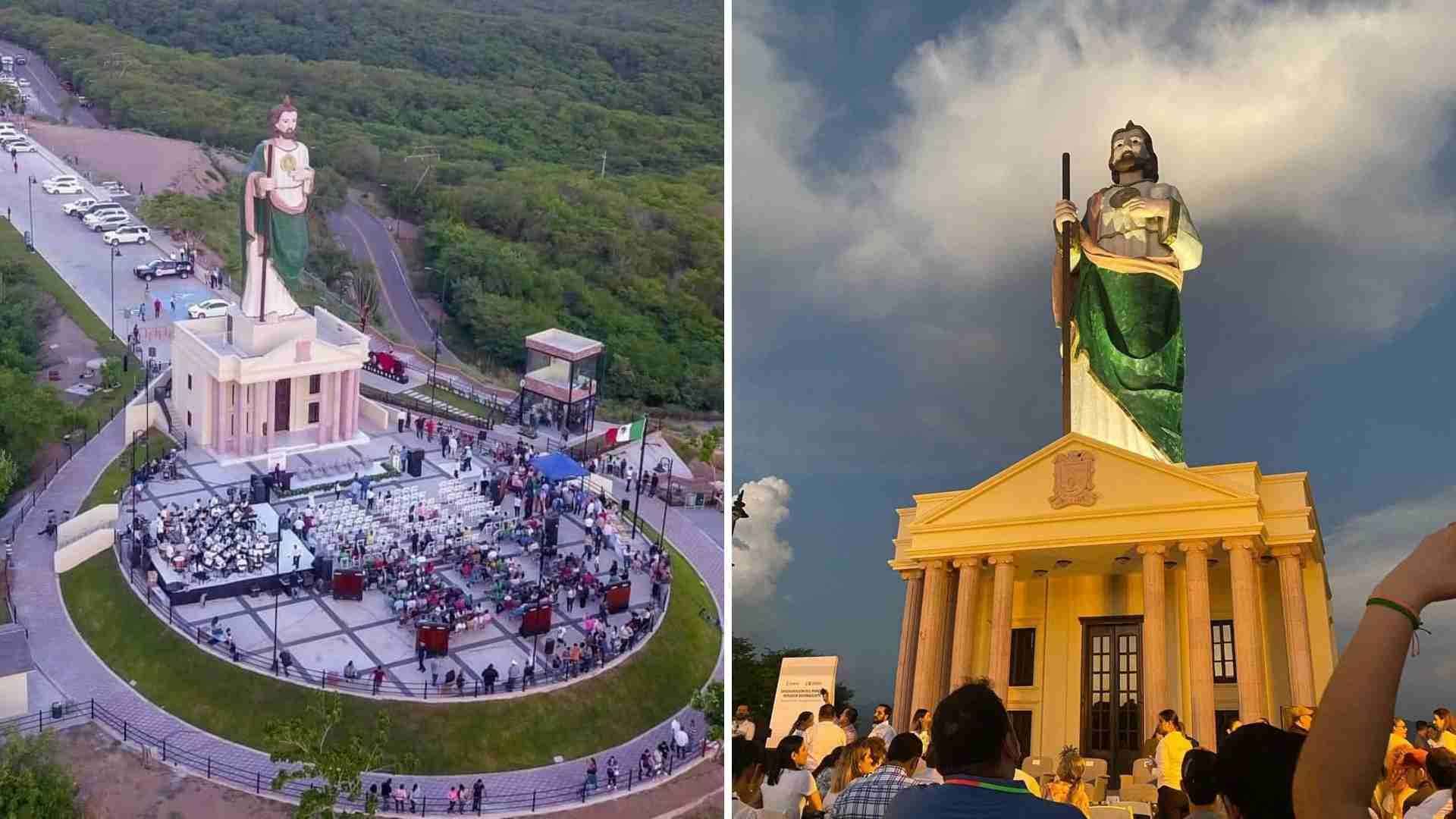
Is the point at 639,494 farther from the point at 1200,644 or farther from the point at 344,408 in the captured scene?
the point at 1200,644

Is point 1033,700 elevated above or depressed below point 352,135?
below

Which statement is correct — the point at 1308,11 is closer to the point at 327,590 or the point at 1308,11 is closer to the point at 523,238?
the point at 523,238

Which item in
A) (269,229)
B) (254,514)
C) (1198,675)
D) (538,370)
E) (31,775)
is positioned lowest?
(31,775)

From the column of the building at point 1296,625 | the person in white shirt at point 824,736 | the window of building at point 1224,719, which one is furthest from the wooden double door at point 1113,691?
the person in white shirt at point 824,736

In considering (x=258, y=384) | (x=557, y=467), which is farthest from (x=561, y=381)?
(x=258, y=384)

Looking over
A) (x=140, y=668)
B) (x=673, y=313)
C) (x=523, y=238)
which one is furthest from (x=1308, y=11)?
(x=140, y=668)

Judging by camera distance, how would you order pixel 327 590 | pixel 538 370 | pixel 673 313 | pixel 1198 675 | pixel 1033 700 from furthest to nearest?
pixel 673 313
pixel 538 370
pixel 327 590
pixel 1033 700
pixel 1198 675
